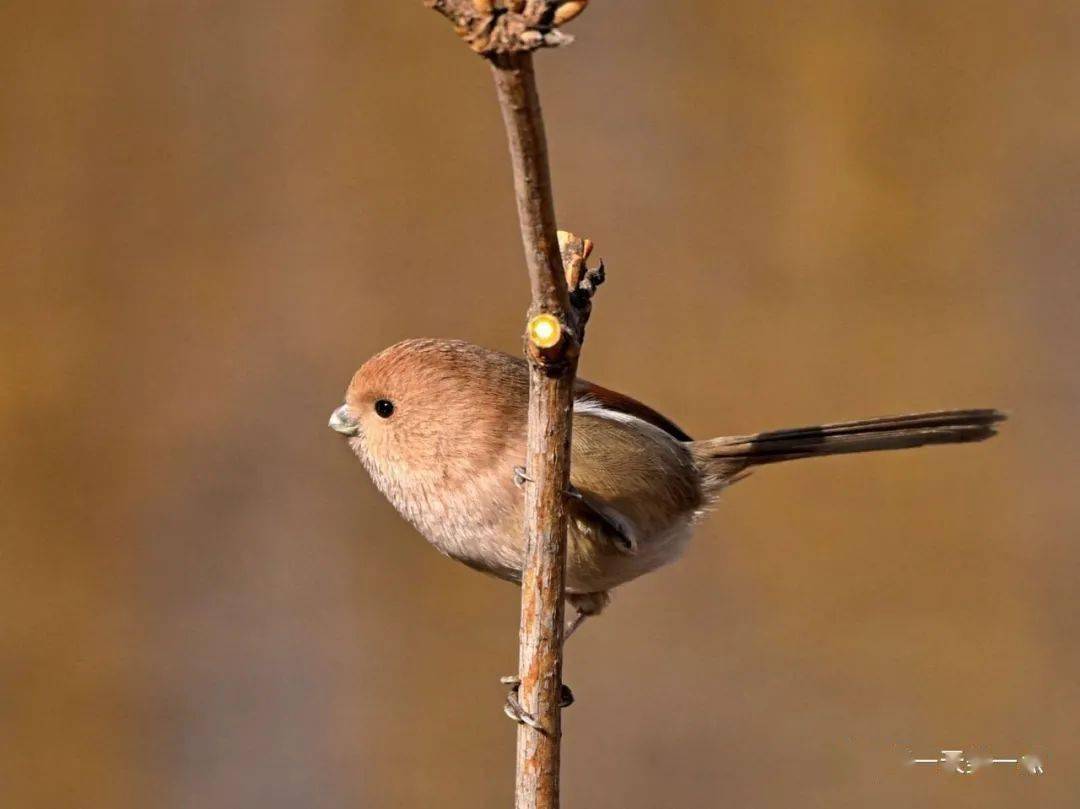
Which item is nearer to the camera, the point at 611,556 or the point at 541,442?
the point at 541,442

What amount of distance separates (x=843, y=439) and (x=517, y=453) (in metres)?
0.85

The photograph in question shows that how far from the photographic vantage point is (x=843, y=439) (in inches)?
113

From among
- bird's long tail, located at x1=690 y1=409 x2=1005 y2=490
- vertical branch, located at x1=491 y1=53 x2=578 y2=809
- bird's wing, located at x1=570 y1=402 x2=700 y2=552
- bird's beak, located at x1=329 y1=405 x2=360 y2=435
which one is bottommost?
vertical branch, located at x1=491 y1=53 x2=578 y2=809

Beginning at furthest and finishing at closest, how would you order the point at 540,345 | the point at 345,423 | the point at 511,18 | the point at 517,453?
the point at 345,423 → the point at 517,453 → the point at 540,345 → the point at 511,18

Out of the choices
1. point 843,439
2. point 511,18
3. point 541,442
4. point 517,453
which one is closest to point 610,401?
point 517,453

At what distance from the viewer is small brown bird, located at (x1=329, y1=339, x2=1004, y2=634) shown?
2529mm

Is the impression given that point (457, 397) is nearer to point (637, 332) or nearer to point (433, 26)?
point (637, 332)

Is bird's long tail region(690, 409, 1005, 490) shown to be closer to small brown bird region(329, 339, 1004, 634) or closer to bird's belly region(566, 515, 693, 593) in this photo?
small brown bird region(329, 339, 1004, 634)

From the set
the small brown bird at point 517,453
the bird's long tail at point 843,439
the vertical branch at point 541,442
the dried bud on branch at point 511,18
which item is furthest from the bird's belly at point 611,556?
the dried bud on branch at point 511,18

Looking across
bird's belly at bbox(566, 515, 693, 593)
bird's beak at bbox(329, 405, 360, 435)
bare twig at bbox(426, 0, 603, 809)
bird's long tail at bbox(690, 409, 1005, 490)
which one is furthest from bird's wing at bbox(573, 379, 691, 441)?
bare twig at bbox(426, 0, 603, 809)

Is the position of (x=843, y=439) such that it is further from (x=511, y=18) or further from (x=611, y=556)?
(x=511, y=18)

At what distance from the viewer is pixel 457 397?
104 inches

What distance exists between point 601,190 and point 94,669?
3.04 metres

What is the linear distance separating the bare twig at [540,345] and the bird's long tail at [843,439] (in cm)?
108
